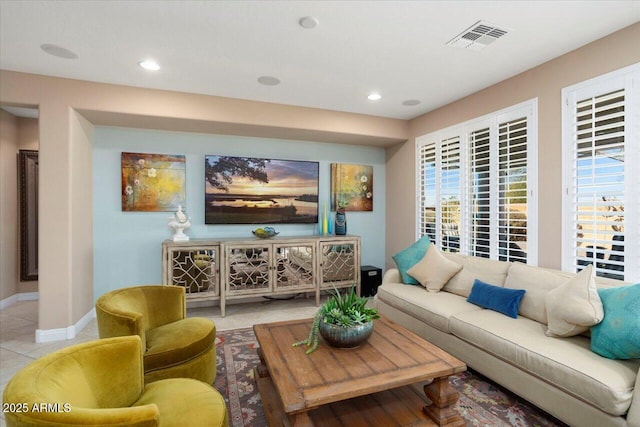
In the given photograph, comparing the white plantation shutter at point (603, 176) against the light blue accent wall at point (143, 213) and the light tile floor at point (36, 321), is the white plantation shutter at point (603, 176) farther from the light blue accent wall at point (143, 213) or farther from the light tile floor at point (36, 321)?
the light blue accent wall at point (143, 213)

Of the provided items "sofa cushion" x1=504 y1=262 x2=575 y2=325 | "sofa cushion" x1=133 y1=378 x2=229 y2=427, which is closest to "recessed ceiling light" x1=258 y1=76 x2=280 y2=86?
"sofa cushion" x1=133 y1=378 x2=229 y2=427

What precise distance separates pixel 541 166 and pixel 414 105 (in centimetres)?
172

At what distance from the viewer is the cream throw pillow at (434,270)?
11.1ft

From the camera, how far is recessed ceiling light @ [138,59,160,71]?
290 cm

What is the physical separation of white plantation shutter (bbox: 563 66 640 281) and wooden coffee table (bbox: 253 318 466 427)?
65.9 inches

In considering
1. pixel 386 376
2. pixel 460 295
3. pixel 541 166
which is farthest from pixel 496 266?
pixel 386 376

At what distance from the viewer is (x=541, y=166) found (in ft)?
9.77

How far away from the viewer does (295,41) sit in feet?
8.41

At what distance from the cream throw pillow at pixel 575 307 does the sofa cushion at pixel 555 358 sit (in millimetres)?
87

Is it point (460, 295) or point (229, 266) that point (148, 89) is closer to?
point (229, 266)

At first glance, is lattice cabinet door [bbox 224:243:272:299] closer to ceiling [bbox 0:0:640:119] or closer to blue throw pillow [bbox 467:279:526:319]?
ceiling [bbox 0:0:640:119]

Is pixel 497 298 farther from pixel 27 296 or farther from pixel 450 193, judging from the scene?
pixel 27 296

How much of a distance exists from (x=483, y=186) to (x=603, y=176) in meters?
1.12

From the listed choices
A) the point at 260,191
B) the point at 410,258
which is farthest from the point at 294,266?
the point at 410,258
